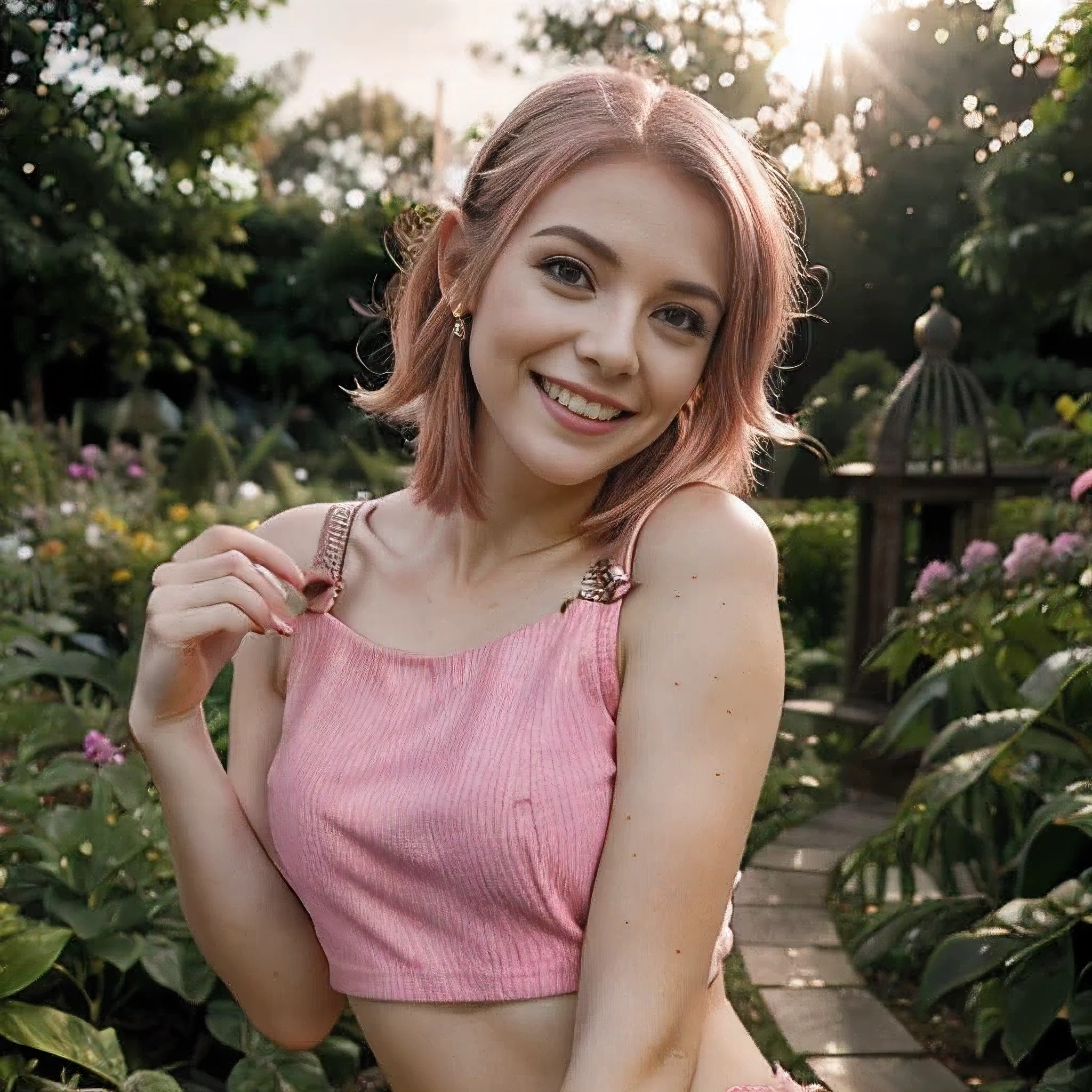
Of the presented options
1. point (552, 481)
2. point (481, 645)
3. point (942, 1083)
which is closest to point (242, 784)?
point (481, 645)

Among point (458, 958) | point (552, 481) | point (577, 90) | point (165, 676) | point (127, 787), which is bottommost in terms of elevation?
point (127, 787)

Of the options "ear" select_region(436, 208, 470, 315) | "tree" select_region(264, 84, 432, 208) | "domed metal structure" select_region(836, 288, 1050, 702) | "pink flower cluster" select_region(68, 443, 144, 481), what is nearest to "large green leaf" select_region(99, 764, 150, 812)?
"ear" select_region(436, 208, 470, 315)

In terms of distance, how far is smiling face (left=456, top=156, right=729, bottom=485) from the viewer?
1235 mm

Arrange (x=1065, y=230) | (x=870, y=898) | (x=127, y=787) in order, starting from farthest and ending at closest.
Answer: (x=1065, y=230) → (x=870, y=898) → (x=127, y=787)

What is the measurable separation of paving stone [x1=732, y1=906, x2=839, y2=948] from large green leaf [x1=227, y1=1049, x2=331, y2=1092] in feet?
5.57

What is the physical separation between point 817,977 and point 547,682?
2356mm

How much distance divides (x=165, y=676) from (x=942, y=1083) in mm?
2100

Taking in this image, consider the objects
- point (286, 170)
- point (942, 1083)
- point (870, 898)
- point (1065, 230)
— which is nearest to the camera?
point (942, 1083)

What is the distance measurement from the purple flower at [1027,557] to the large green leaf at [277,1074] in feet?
7.45

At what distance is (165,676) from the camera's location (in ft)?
4.29

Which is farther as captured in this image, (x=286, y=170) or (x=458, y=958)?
(x=286, y=170)

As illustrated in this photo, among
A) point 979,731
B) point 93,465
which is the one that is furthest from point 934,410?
point 93,465

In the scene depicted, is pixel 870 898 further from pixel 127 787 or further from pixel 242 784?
pixel 242 784

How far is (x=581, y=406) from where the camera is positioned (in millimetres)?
1275
